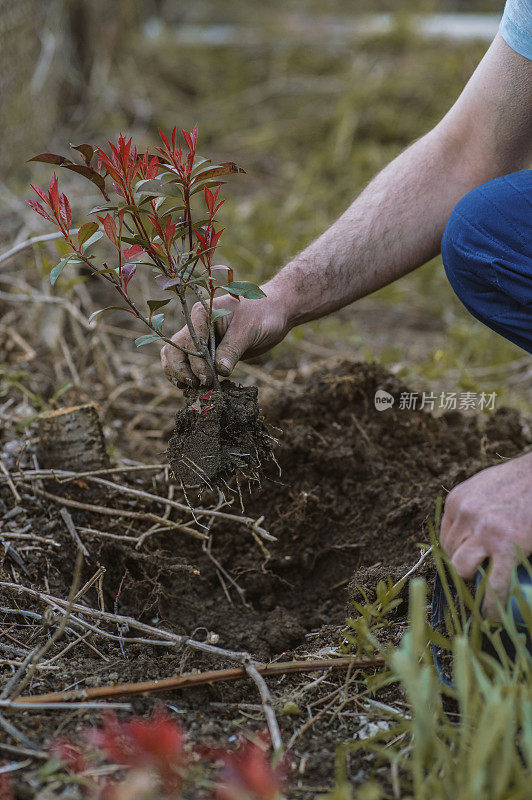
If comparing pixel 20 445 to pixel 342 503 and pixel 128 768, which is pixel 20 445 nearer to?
pixel 342 503

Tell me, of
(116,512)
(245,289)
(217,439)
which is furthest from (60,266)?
(116,512)

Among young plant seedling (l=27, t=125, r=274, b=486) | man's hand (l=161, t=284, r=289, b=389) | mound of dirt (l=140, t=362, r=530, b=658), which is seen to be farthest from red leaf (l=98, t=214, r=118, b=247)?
mound of dirt (l=140, t=362, r=530, b=658)

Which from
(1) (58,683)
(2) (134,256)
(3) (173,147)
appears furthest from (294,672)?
(3) (173,147)

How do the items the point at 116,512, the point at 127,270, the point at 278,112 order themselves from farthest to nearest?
1. the point at 278,112
2. the point at 116,512
3. the point at 127,270

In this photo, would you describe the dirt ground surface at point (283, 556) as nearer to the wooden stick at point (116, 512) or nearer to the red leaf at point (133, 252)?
the wooden stick at point (116, 512)

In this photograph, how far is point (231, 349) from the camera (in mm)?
1676

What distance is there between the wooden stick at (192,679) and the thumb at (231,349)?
0.60 m

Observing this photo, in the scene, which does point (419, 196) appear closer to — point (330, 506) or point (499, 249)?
point (499, 249)

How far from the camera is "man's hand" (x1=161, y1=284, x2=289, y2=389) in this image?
1.67 m

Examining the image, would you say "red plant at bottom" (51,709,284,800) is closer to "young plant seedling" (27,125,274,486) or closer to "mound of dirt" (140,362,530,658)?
"mound of dirt" (140,362,530,658)

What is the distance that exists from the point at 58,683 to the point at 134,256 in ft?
2.69

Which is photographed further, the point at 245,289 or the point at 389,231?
the point at 389,231

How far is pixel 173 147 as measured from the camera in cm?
142

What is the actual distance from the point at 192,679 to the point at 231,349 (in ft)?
2.20
